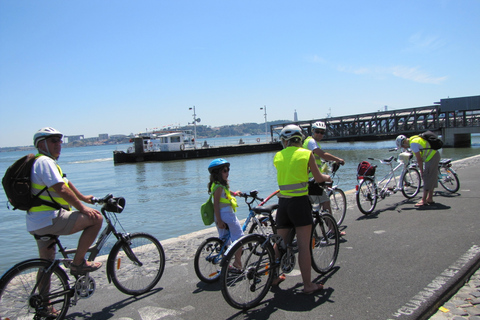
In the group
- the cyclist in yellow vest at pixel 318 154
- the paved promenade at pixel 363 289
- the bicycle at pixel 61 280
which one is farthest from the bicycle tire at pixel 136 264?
the cyclist in yellow vest at pixel 318 154

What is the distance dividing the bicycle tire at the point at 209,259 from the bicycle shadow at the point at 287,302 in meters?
0.75

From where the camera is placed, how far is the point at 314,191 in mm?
5238

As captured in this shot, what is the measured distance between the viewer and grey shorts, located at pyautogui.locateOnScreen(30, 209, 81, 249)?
3.58 metres

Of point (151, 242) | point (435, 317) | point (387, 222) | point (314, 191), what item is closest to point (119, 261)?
point (151, 242)

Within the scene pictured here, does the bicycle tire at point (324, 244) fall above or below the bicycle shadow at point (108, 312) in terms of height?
above

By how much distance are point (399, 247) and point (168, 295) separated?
3.31 m

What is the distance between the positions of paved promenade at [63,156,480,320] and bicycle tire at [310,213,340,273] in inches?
5.6

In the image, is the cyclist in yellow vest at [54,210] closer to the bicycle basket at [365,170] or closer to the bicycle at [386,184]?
the bicycle at [386,184]

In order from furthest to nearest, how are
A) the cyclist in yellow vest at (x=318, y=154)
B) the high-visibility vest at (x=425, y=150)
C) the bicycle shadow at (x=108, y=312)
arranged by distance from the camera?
1. the high-visibility vest at (x=425, y=150)
2. the cyclist in yellow vest at (x=318, y=154)
3. the bicycle shadow at (x=108, y=312)

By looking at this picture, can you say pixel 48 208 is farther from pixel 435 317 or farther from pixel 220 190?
pixel 435 317

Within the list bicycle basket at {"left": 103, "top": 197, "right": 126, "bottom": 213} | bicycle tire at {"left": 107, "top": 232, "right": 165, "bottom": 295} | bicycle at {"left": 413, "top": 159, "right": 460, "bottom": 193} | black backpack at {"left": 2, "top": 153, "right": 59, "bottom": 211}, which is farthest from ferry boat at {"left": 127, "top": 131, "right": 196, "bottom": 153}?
black backpack at {"left": 2, "top": 153, "right": 59, "bottom": 211}

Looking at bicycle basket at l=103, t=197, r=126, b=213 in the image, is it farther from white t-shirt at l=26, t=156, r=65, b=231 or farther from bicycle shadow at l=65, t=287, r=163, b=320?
bicycle shadow at l=65, t=287, r=163, b=320

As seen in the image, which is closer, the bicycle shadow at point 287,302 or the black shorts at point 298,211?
the bicycle shadow at point 287,302

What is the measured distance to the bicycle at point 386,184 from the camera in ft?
26.0
